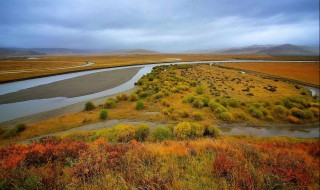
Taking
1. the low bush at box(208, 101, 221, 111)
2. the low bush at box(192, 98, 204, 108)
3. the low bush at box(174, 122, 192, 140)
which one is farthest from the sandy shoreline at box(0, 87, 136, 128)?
the low bush at box(208, 101, 221, 111)

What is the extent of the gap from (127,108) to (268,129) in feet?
51.5

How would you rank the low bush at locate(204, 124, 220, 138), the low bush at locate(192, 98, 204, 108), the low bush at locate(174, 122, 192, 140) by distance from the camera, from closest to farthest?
the low bush at locate(174, 122, 192, 140) → the low bush at locate(204, 124, 220, 138) → the low bush at locate(192, 98, 204, 108)

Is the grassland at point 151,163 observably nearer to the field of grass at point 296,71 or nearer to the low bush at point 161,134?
the low bush at point 161,134

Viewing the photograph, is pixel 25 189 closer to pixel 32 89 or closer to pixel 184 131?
pixel 184 131

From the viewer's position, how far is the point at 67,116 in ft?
54.7

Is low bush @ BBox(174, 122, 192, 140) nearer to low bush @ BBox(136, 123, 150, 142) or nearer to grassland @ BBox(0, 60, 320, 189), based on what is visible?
grassland @ BBox(0, 60, 320, 189)

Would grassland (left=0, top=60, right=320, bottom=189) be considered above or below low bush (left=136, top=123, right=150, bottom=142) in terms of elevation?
above

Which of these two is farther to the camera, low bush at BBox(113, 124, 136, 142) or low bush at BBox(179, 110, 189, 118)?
low bush at BBox(179, 110, 189, 118)

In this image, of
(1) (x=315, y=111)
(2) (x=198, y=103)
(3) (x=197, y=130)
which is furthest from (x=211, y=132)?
(1) (x=315, y=111)

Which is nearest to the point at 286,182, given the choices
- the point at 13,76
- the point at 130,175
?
the point at 130,175

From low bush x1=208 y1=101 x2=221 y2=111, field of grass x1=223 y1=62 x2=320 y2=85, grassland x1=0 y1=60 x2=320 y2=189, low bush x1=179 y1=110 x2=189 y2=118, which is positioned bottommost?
low bush x1=179 y1=110 x2=189 y2=118

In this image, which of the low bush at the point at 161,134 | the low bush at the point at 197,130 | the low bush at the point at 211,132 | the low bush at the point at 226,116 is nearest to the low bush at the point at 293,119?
the low bush at the point at 226,116

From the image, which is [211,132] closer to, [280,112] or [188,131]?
[188,131]

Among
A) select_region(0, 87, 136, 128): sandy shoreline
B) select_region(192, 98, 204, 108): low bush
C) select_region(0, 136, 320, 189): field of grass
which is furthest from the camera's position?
select_region(192, 98, 204, 108): low bush
